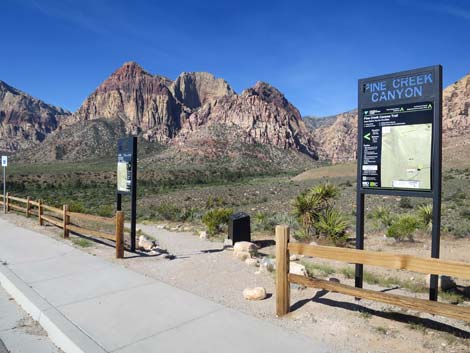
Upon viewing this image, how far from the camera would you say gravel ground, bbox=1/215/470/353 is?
4477 mm

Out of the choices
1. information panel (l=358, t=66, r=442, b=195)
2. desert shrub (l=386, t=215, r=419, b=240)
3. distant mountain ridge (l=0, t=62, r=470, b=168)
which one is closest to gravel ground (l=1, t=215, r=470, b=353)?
information panel (l=358, t=66, r=442, b=195)

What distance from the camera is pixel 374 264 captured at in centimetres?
454

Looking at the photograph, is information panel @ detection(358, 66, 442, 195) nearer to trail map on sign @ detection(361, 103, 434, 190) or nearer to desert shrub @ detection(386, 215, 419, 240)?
trail map on sign @ detection(361, 103, 434, 190)

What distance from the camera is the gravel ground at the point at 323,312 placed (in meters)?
4.48

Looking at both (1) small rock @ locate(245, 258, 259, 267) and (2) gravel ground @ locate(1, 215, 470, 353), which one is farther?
(1) small rock @ locate(245, 258, 259, 267)

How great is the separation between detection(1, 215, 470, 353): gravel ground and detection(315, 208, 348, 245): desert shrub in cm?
432

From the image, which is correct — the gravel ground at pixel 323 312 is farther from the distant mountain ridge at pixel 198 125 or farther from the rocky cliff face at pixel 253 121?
the rocky cliff face at pixel 253 121

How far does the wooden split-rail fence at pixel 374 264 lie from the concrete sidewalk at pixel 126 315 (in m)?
0.69

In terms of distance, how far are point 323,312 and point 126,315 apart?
2735 millimetres

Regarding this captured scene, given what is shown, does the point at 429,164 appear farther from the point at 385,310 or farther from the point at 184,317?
the point at 184,317

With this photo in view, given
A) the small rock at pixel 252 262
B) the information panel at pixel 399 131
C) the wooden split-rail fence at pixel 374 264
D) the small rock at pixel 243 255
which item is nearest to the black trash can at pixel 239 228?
the small rock at pixel 243 255

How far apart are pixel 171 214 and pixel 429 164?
64.5 feet

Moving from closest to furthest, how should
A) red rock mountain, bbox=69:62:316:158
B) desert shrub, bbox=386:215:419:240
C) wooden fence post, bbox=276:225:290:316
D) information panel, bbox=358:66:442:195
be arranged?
wooden fence post, bbox=276:225:290:316
information panel, bbox=358:66:442:195
desert shrub, bbox=386:215:419:240
red rock mountain, bbox=69:62:316:158

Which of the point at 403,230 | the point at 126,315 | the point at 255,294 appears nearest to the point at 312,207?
the point at 403,230
